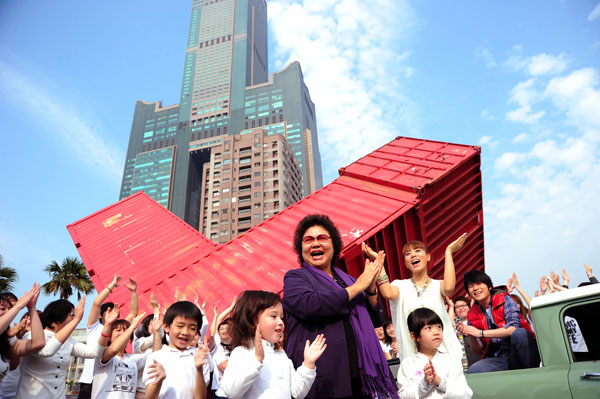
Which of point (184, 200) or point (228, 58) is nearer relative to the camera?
point (184, 200)

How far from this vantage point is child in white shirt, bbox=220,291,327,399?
1.72 meters

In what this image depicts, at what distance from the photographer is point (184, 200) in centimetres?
8550

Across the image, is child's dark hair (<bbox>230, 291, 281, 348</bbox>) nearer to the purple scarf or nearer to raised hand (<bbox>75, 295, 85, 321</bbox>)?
the purple scarf

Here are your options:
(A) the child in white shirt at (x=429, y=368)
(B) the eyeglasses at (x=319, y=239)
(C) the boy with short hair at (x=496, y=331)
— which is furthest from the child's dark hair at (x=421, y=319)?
(B) the eyeglasses at (x=319, y=239)

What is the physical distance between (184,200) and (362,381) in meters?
88.2

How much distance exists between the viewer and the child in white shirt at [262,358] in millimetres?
1720

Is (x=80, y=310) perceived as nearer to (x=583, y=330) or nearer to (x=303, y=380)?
(x=303, y=380)

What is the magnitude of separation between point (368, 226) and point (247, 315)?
13.7 ft

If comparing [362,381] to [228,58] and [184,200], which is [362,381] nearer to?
[184,200]

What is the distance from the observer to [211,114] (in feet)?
317

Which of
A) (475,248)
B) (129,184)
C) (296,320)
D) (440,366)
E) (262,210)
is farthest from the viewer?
(129,184)

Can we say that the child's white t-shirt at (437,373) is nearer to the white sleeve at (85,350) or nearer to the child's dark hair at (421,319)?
the child's dark hair at (421,319)

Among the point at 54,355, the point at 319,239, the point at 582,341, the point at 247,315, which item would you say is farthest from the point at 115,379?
the point at 582,341

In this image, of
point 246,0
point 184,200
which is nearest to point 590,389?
point 184,200
